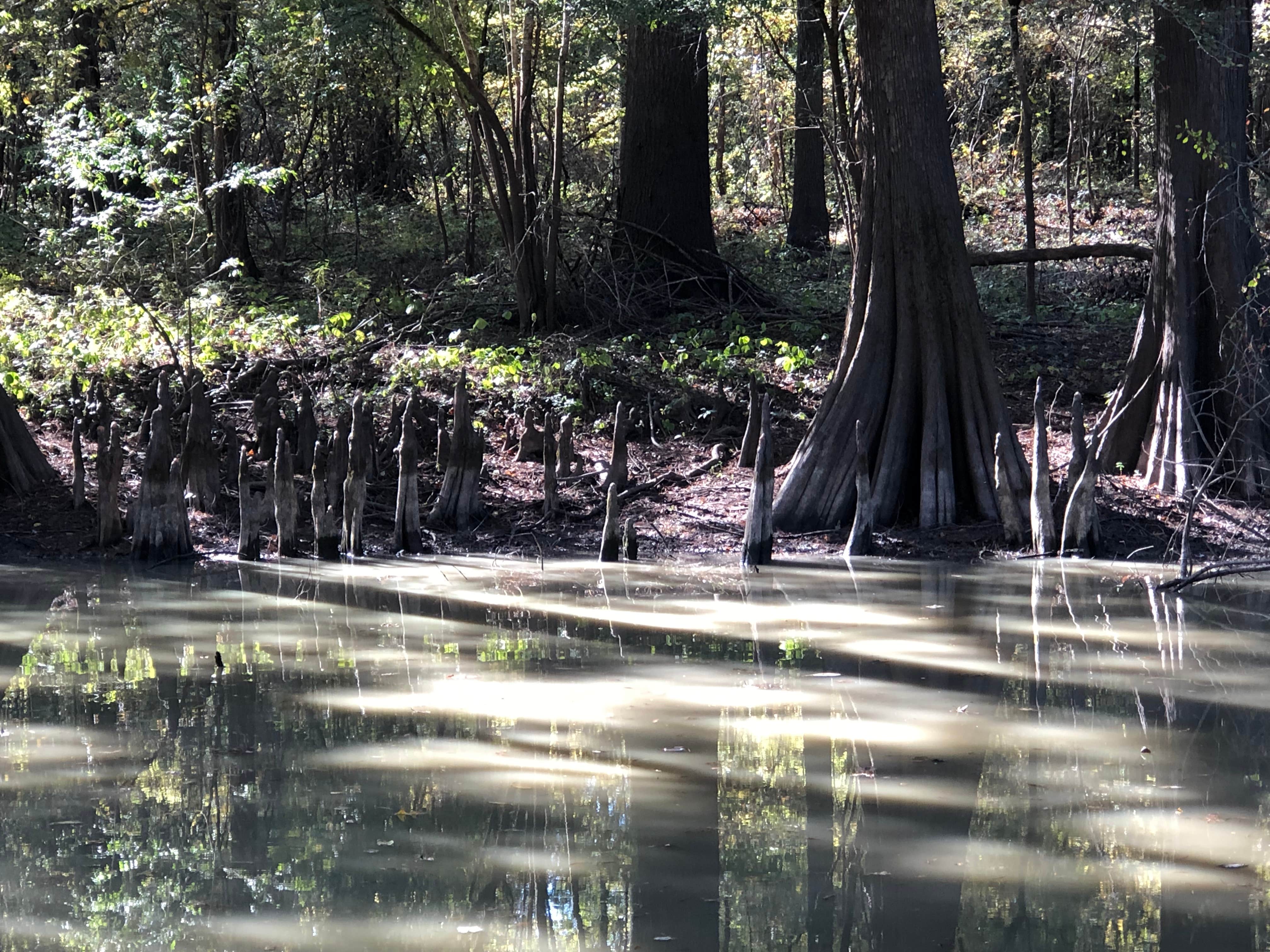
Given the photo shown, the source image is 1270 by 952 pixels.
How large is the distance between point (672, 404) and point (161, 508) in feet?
17.2

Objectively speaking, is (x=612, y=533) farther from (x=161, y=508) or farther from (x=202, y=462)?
(x=202, y=462)

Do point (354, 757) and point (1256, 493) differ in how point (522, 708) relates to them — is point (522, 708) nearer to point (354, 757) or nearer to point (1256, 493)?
point (354, 757)

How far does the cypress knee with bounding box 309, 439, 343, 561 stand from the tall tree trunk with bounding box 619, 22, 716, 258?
24.3 ft

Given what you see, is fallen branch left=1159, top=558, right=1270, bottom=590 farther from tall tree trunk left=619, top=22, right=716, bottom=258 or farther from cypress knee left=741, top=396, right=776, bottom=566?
tall tree trunk left=619, top=22, right=716, bottom=258

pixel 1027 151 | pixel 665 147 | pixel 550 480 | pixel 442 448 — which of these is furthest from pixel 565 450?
pixel 1027 151

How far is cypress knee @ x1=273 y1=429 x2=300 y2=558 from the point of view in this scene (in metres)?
10.1

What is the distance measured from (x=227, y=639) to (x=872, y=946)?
4957 mm

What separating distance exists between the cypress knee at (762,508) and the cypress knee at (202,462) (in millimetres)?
4255

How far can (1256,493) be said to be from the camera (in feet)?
36.2

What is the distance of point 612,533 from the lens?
10508 mm

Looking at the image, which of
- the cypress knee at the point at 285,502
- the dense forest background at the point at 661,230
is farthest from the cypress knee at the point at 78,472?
the cypress knee at the point at 285,502

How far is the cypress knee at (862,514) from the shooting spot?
10578 millimetres

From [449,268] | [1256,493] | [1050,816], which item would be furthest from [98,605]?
[449,268]

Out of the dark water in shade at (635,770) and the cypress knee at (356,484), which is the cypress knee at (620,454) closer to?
the cypress knee at (356,484)
